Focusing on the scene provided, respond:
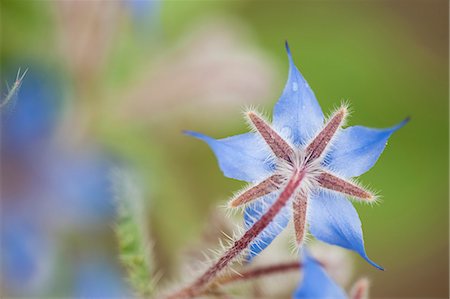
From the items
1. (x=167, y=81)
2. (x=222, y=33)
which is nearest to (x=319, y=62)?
(x=222, y=33)

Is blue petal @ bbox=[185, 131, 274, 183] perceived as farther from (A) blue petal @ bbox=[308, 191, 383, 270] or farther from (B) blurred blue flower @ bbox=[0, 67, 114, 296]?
(B) blurred blue flower @ bbox=[0, 67, 114, 296]

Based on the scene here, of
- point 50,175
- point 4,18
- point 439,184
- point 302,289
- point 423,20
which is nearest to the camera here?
point 302,289

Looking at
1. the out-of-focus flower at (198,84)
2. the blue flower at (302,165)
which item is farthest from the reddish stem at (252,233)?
the out-of-focus flower at (198,84)

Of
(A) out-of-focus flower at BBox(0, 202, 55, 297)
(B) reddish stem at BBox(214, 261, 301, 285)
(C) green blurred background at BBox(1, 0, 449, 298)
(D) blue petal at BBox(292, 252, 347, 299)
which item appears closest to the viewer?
(D) blue petal at BBox(292, 252, 347, 299)

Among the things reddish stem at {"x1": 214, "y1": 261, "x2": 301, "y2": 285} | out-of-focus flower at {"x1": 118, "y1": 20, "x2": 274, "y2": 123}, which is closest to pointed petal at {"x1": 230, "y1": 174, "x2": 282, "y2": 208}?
reddish stem at {"x1": 214, "y1": 261, "x2": 301, "y2": 285}

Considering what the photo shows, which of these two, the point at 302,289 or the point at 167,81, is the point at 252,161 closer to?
the point at 302,289

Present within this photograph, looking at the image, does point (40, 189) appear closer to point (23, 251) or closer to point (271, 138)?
point (23, 251)

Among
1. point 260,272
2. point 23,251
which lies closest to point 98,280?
point 23,251

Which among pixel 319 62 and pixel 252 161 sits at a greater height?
pixel 319 62
